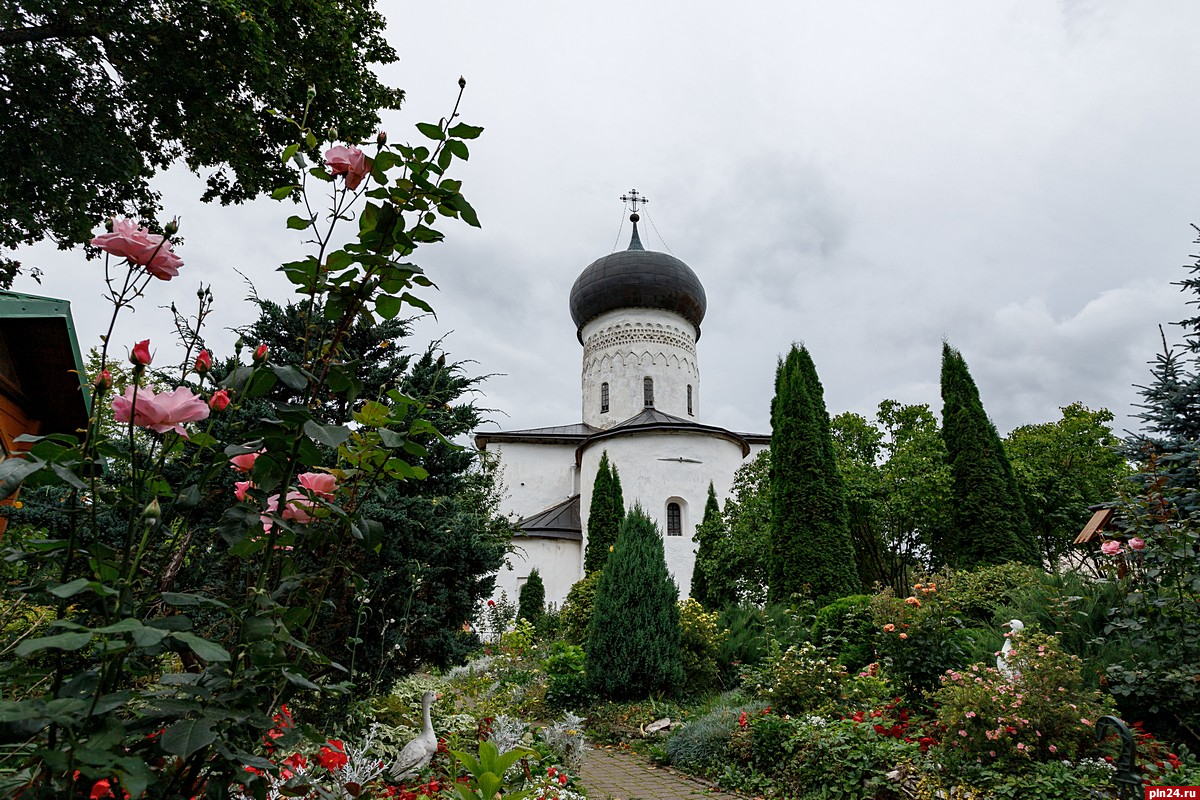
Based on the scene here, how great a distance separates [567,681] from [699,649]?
2.05 m

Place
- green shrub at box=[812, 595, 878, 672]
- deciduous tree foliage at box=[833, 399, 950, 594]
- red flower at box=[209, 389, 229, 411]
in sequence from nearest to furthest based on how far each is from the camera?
1. red flower at box=[209, 389, 229, 411]
2. green shrub at box=[812, 595, 878, 672]
3. deciduous tree foliage at box=[833, 399, 950, 594]

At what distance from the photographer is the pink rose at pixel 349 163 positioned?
1.60m

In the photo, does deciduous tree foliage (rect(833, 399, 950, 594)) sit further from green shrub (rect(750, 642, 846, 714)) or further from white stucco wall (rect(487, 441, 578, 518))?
white stucco wall (rect(487, 441, 578, 518))

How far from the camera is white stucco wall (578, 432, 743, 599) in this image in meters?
19.8

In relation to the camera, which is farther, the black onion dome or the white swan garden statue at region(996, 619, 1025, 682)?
the black onion dome

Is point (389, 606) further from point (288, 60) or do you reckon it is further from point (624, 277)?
point (624, 277)

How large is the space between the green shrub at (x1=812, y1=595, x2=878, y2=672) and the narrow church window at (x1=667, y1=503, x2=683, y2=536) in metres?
9.41

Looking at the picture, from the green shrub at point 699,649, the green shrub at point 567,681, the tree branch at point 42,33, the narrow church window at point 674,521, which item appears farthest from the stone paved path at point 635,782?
the narrow church window at point 674,521

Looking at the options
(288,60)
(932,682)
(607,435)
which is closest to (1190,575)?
(932,682)

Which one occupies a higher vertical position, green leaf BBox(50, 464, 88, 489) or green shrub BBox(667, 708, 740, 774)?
green leaf BBox(50, 464, 88, 489)

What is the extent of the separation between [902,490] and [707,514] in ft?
18.3

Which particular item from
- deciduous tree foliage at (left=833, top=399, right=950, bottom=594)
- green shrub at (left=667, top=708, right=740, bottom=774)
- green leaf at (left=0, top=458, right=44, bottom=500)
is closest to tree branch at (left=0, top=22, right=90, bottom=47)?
green leaf at (left=0, top=458, right=44, bottom=500)

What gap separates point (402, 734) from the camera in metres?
4.67

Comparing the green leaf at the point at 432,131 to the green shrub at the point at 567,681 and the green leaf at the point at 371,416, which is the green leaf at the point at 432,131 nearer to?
the green leaf at the point at 371,416
